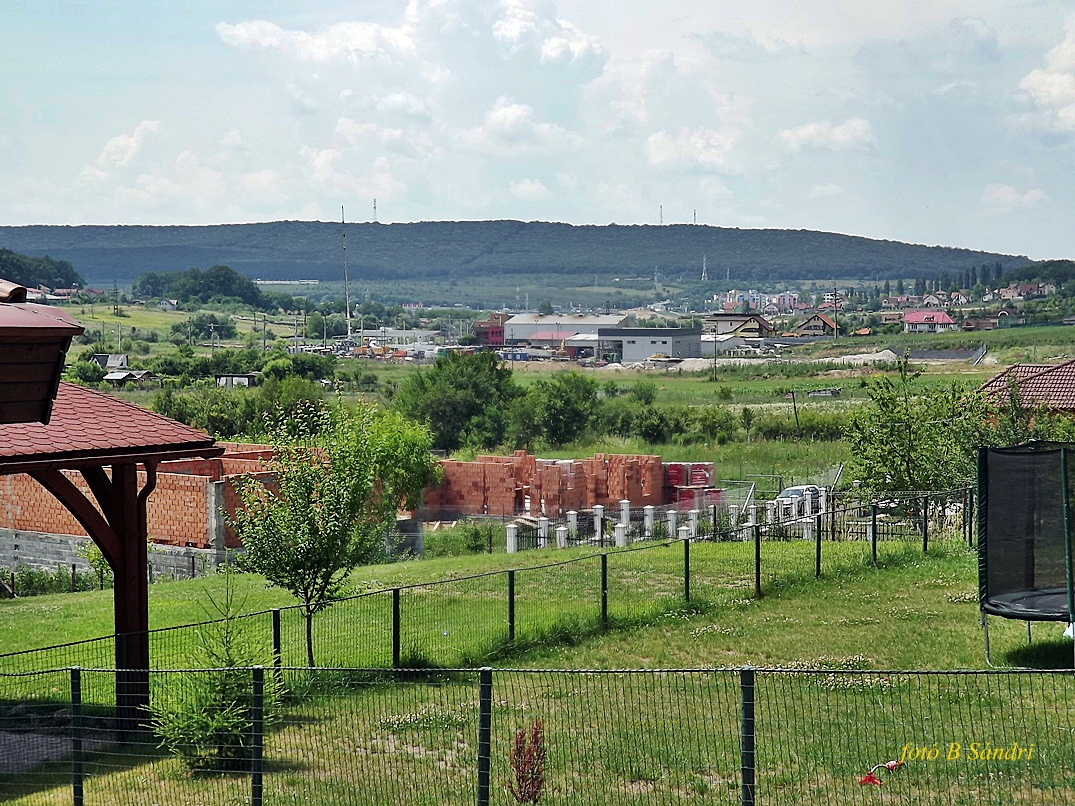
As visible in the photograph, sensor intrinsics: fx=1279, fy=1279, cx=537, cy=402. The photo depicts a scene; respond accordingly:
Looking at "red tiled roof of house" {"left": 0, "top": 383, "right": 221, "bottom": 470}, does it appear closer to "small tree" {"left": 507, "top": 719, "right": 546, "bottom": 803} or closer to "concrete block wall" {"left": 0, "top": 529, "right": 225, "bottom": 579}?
"small tree" {"left": 507, "top": 719, "right": 546, "bottom": 803}

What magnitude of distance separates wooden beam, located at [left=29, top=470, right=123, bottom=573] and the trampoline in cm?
962

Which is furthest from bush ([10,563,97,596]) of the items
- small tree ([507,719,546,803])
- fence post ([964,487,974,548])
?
small tree ([507,719,546,803])

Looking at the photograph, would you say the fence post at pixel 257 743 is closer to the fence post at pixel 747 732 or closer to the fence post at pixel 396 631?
the fence post at pixel 747 732

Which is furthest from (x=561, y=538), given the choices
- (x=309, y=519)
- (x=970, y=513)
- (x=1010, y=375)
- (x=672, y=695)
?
(x=1010, y=375)

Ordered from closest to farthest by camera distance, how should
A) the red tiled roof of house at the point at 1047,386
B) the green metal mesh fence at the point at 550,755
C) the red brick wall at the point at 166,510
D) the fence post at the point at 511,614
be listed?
the green metal mesh fence at the point at 550,755 → the fence post at the point at 511,614 → the red brick wall at the point at 166,510 → the red tiled roof of house at the point at 1047,386

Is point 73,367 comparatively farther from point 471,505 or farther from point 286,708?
point 286,708

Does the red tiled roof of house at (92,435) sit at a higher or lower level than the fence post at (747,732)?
higher

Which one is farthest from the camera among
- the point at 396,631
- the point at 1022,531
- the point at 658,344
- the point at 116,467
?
→ the point at 658,344

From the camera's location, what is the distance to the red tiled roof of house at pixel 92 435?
40.1 ft

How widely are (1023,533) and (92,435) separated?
33.8 ft

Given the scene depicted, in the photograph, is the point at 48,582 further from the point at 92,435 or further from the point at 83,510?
the point at 83,510

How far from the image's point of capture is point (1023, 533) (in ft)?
48.1

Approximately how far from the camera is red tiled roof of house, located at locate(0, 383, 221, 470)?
1224 cm

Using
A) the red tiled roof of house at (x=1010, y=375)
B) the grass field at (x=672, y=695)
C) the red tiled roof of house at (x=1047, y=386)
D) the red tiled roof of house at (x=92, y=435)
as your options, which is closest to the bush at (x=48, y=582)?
the grass field at (x=672, y=695)
